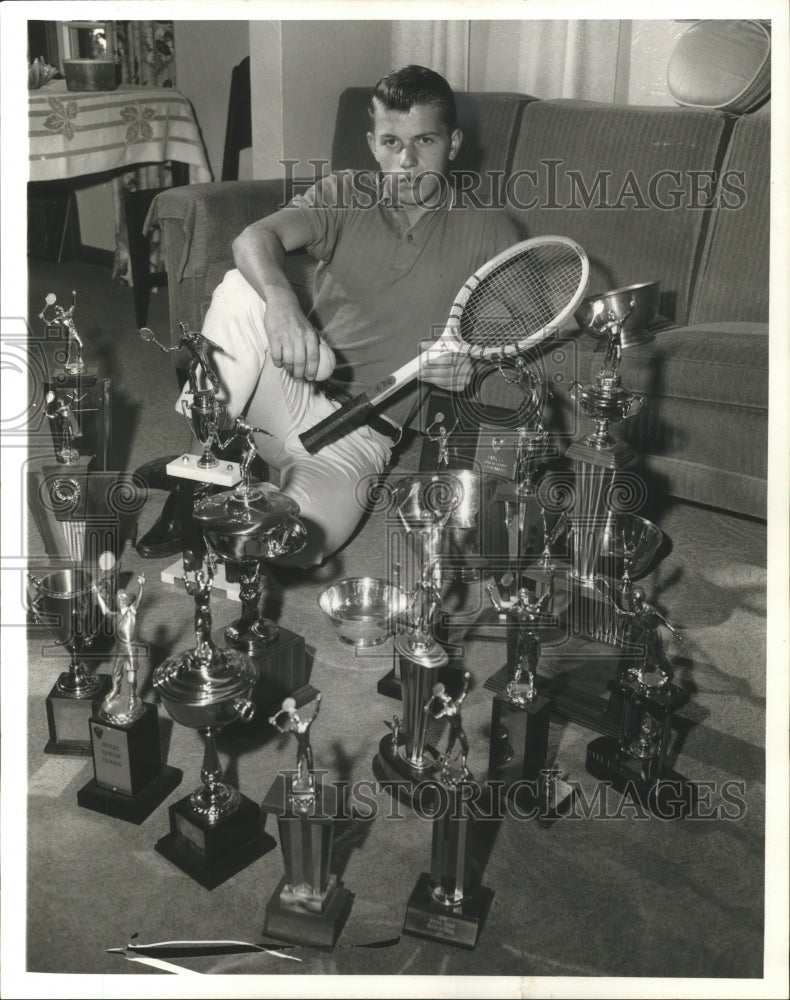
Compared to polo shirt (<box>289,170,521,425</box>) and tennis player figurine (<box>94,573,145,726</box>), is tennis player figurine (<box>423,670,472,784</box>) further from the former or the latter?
polo shirt (<box>289,170,521,425</box>)

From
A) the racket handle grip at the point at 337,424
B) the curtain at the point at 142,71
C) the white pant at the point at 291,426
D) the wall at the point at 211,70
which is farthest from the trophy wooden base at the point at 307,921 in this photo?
the wall at the point at 211,70

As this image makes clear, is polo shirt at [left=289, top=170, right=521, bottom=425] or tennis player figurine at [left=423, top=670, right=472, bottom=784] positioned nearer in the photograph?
tennis player figurine at [left=423, top=670, right=472, bottom=784]

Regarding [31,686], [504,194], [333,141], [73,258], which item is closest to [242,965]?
[31,686]

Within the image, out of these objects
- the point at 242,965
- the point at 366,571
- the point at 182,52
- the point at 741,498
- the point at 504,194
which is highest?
the point at 182,52

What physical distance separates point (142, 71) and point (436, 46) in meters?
1.51

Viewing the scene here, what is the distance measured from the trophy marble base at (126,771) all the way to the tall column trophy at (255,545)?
0.55 ft

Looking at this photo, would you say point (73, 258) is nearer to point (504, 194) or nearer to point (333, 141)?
point (333, 141)

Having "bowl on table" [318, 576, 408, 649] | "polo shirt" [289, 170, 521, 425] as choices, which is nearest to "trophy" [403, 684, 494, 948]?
"bowl on table" [318, 576, 408, 649]

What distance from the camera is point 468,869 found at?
0.91 m

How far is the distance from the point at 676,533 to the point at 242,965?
119cm

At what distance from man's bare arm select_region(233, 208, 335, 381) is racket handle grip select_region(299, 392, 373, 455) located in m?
0.08

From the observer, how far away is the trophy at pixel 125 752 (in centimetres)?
102

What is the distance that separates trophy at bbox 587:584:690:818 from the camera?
107 cm

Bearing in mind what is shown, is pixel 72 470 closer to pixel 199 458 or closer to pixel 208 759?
pixel 199 458
